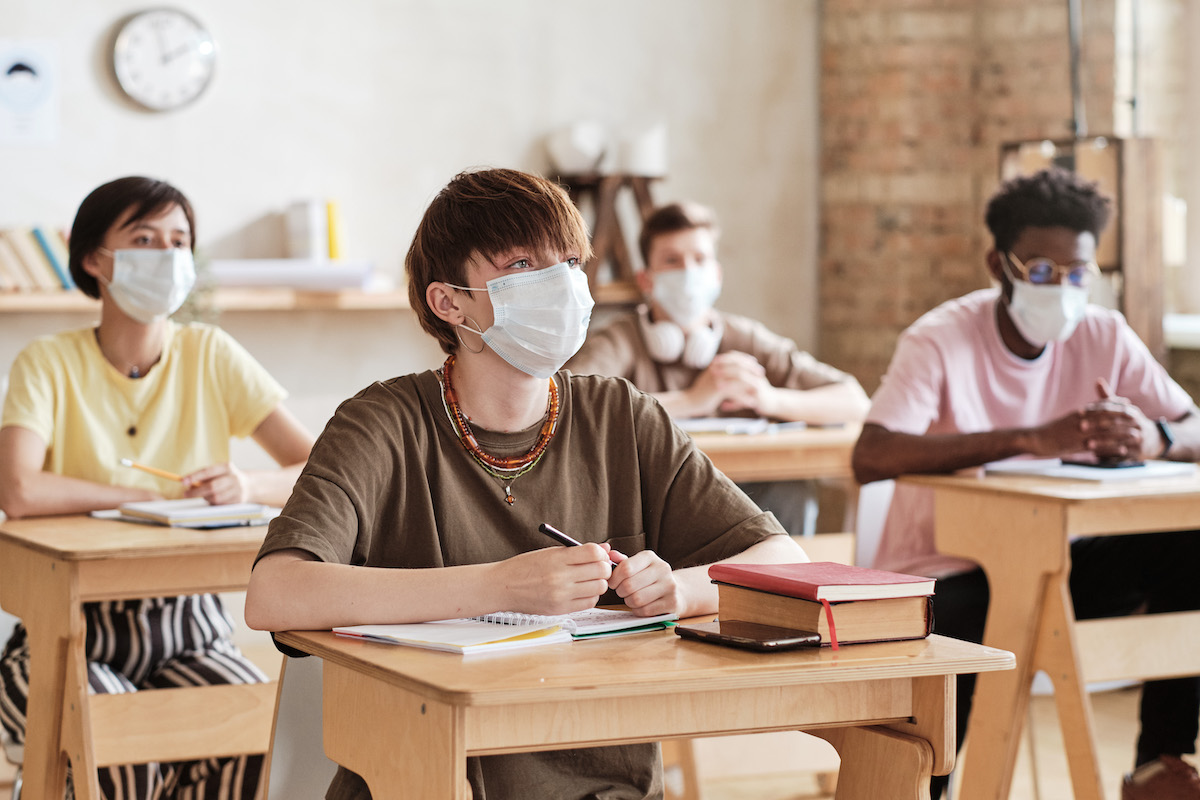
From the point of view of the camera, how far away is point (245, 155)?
15.2ft

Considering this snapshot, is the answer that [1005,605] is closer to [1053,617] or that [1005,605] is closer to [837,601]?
[1053,617]

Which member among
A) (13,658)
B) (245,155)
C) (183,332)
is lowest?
(13,658)

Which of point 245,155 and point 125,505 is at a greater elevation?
point 245,155

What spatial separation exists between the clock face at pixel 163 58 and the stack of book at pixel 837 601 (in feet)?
12.2

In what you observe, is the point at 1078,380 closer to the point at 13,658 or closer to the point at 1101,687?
the point at 1101,687

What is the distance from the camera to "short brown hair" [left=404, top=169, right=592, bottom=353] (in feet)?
5.17

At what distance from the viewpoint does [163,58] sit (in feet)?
14.8

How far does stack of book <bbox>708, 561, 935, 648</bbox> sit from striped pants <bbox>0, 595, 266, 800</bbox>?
4.17 ft

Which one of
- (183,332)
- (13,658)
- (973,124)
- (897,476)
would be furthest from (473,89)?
(13,658)

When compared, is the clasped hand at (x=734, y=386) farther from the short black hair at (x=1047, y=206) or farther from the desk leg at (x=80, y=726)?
the desk leg at (x=80, y=726)

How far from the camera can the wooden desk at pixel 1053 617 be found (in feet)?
7.79

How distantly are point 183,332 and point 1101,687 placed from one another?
6.45 ft

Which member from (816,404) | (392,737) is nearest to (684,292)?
(816,404)

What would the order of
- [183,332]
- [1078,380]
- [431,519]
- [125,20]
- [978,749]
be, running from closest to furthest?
[431,519] → [978,749] → [183,332] → [1078,380] → [125,20]
